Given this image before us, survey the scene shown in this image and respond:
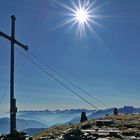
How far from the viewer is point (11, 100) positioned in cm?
3122

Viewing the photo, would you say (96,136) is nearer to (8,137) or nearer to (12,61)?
(8,137)

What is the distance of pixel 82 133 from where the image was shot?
3253 cm

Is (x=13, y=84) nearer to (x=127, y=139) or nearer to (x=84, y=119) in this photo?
(x=127, y=139)

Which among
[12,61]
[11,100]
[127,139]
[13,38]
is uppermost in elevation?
[13,38]

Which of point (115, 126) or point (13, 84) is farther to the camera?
point (115, 126)

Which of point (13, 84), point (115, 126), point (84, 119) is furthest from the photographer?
point (84, 119)

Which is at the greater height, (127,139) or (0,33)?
(0,33)

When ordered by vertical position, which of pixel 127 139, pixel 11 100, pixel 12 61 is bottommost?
pixel 127 139

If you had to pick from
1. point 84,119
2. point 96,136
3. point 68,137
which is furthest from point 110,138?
point 84,119

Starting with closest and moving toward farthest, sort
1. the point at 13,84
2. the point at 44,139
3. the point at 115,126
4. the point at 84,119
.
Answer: the point at 13,84 < the point at 44,139 < the point at 115,126 < the point at 84,119

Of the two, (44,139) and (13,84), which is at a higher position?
(13,84)

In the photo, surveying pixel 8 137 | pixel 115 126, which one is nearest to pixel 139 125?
pixel 115 126

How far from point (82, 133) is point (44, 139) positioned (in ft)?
13.4

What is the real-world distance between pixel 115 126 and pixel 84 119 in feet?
51.3
